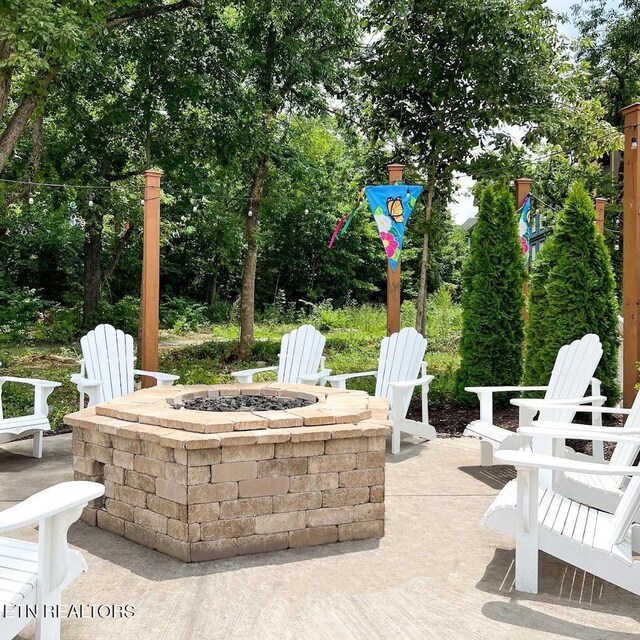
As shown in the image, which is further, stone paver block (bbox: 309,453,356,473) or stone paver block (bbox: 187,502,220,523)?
stone paver block (bbox: 309,453,356,473)

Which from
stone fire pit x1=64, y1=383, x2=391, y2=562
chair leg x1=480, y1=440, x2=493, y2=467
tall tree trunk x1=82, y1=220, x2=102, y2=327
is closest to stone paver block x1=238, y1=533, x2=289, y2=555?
stone fire pit x1=64, y1=383, x2=391, y2=562

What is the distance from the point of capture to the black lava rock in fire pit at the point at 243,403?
137 inches

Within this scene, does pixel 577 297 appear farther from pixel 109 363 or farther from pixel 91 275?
pixel 91 275

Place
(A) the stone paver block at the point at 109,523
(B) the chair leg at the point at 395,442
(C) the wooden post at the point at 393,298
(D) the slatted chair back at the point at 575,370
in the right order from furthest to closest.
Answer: (C) the wooden post at the point at 393,298, (B) the chair leg at the point at 395,442, (D) the slatted chair back at the point at 575,370, (A) the stone paver block at the point at 109,523

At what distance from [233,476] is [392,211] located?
384 cm

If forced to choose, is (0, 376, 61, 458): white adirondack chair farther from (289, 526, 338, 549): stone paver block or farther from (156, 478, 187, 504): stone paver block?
(289, 526, 338, 549): stone paver block

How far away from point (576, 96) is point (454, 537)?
6494 millimetres

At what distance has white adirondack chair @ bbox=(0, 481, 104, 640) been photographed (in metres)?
1.69

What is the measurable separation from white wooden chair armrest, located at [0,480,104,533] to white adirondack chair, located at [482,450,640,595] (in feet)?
4.69

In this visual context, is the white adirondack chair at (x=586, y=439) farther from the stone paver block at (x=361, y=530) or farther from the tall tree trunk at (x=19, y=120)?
the tall tree trunk at (x=19, y=120)

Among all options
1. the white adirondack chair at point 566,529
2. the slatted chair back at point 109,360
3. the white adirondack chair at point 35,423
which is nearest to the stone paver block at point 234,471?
the white adirondack chair at point 566,529

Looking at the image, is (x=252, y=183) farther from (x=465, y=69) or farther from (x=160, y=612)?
(x=160, y=612)

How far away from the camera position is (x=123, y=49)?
8656 mm

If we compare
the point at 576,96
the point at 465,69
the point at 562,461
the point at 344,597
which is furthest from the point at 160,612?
the point at 576,96
